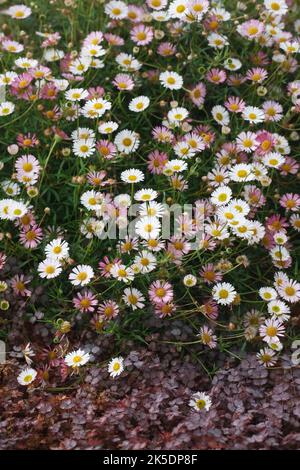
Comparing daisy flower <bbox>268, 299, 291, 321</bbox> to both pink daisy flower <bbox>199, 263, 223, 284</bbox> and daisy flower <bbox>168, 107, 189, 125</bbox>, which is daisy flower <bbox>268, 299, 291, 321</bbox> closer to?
pink daisy flower <bbox>199, 263, 223, 284</bbox>

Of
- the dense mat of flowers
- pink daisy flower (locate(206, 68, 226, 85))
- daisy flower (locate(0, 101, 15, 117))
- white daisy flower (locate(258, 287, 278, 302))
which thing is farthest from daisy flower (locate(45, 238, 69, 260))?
pink daisy flower (locate(206, 68, 226, 85))

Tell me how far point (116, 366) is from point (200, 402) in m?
0.30

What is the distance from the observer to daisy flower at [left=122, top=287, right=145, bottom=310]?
266 centimetres

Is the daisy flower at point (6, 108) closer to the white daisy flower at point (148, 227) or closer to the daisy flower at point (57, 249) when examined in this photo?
the daisy flower at point (57, 249)

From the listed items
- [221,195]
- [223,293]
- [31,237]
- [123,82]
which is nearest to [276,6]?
[123,82]

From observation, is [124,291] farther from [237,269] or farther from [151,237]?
[237,269]

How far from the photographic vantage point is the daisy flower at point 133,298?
2662 millimetres

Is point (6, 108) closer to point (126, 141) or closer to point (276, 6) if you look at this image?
point (126, 141)

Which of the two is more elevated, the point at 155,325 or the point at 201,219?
the point at 201,219

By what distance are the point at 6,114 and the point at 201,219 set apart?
34.5 inches

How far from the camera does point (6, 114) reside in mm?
2975

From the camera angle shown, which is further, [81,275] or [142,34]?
[142,34]

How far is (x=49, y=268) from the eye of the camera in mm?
2717
